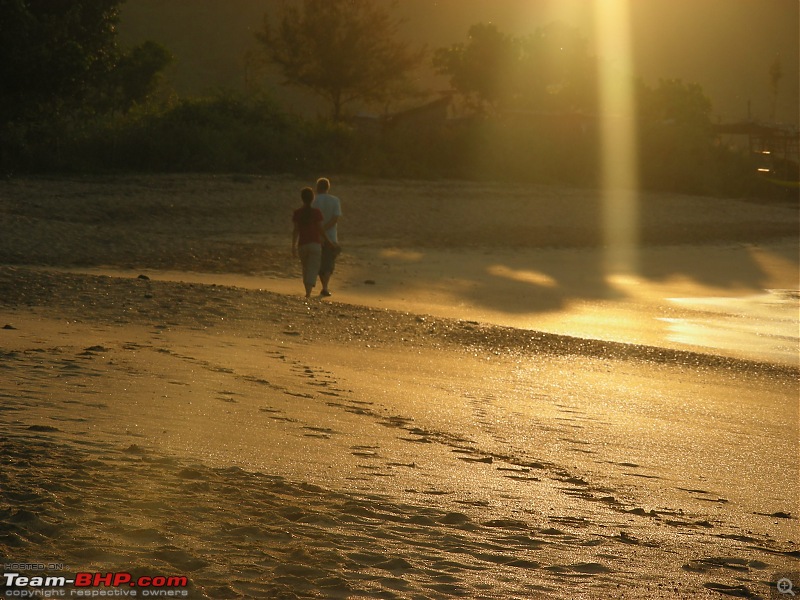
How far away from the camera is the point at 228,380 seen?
716 cm

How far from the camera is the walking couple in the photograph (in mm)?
12602

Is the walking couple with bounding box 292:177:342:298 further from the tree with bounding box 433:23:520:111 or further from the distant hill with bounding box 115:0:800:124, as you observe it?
the distant hill with bounding box 115:0:800:124

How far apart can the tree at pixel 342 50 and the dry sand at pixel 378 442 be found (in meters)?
27.9

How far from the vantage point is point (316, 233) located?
1266 centimetres

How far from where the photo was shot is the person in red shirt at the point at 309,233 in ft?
41.2

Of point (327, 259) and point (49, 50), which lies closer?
point (327, 259)

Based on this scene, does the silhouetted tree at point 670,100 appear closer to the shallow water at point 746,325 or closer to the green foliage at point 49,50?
the green foliage at point 49,50

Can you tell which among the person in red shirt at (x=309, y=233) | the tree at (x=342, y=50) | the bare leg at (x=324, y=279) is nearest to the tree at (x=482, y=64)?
the tree at (x=342, y=50)

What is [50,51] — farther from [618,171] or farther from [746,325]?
[618,171]

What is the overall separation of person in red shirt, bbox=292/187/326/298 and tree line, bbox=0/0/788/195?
1291 centimetres

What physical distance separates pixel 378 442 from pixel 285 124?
2799cm

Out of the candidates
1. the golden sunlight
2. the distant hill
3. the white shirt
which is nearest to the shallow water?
the golden sunlight

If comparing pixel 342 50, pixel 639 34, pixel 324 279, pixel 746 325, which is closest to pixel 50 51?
pixel 324 279

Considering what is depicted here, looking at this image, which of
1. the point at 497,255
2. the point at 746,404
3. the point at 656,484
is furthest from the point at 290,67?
the point at 656,484
